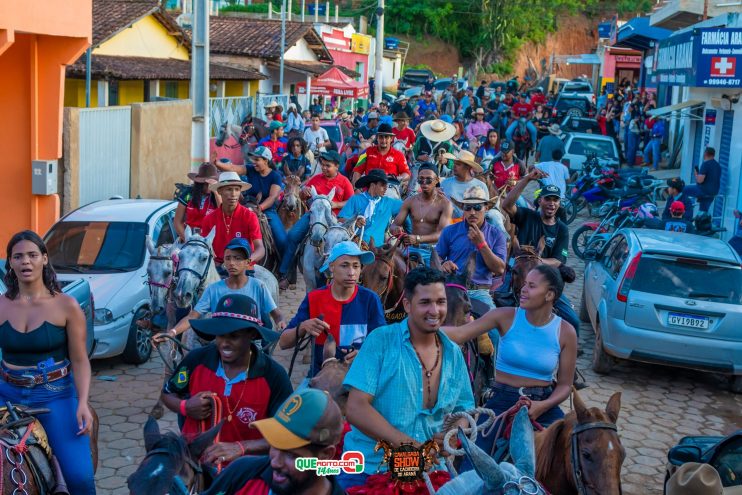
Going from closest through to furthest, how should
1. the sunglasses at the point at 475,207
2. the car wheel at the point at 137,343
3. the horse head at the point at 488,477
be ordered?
the horse head at the point at 488,477 → the sunglasses at the point at 475,207 → the car wheel at the point at 137,343

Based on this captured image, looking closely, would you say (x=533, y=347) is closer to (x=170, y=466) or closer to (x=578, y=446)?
(x=578, y=446)

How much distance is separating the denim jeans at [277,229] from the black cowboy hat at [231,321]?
25.0ft

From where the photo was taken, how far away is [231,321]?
201 inches

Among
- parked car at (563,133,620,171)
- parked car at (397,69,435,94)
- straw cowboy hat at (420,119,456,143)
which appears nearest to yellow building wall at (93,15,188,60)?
parked car at (563,133,620,171)

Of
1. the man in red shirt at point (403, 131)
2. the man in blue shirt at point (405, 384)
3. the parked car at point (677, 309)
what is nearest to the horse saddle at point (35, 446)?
the man in blue shirt at point (405, 384)

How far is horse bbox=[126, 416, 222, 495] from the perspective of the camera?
12.6ft

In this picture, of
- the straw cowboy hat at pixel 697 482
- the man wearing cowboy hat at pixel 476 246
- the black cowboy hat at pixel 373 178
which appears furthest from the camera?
the black cowboy hat at pixel 373 178

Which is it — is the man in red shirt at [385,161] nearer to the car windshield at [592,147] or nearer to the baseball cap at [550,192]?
the baseball cap at [550,192]

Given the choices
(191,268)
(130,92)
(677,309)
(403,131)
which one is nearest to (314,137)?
(403,131)

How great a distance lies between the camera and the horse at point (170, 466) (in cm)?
385

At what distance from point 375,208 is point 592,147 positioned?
18.0 meters

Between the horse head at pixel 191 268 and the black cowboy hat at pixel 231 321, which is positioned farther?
the horse head at pixel 191 268

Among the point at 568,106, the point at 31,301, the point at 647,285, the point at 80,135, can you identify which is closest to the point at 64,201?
the point at 80,135

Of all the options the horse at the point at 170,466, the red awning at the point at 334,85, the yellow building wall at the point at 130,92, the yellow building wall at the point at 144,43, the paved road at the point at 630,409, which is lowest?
the paved road at the point at 630,409
